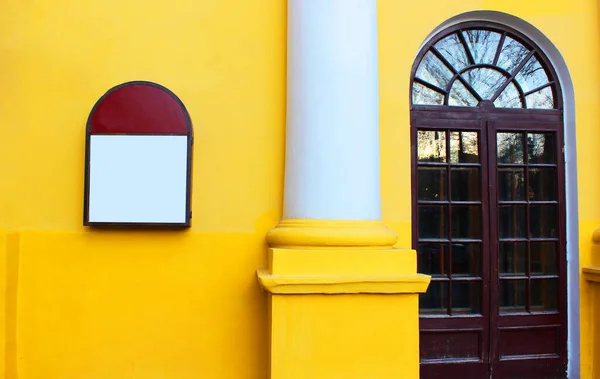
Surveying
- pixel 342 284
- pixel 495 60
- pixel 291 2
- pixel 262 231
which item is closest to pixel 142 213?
pixel 262 231

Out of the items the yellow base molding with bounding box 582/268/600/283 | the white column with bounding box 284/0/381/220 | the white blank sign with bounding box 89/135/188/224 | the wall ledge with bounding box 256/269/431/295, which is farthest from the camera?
the yellow base molding with bounding box 582/268/600/283

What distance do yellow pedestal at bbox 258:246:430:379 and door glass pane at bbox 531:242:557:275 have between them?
6.23ft

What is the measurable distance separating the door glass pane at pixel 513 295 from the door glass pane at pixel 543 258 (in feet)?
0.75

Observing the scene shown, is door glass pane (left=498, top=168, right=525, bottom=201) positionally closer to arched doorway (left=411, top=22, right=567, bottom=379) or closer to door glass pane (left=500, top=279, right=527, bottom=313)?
arched doorway (left=411, top=22, right=567, bottom=379)

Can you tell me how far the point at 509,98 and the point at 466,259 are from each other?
1831mm

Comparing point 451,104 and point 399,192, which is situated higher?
point 451,104

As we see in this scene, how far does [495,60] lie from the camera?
17.3 feet

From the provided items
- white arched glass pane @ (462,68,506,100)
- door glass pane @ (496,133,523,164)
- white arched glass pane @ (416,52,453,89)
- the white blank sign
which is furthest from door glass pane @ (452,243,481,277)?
the white blank sign

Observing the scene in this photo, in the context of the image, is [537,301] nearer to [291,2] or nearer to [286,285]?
[286,285]

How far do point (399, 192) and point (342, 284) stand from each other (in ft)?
4.56

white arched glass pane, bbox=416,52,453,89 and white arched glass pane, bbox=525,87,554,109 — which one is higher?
white arched glass pane, bbox=416,52,453,89

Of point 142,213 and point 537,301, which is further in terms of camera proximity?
point 537,301

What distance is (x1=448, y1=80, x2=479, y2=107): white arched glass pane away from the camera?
519 centimetres

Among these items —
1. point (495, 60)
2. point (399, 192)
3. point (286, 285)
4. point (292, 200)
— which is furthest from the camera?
point (495, 60)
